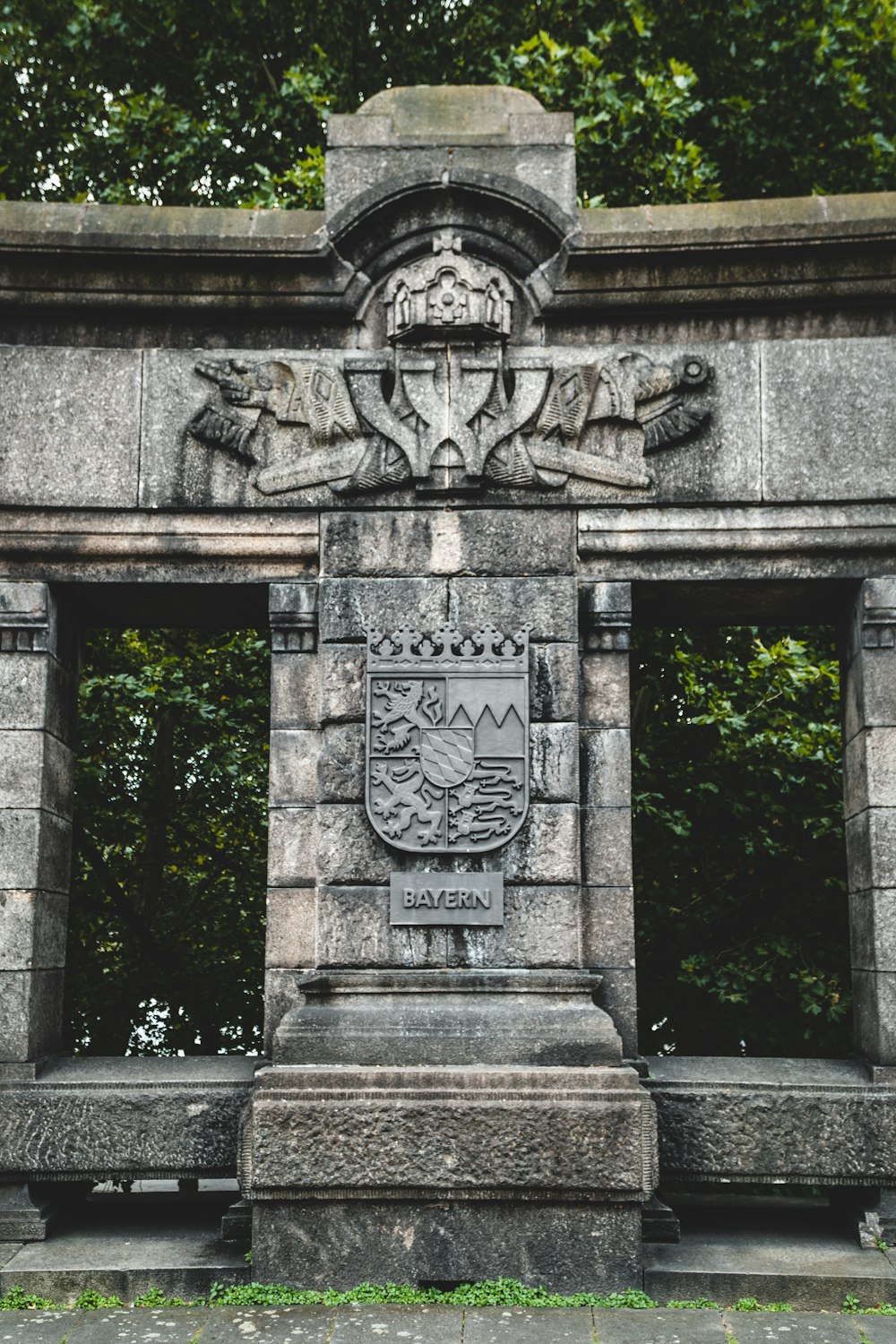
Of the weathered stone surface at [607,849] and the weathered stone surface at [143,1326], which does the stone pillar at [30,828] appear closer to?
the weathered stone surface at [143,1326]

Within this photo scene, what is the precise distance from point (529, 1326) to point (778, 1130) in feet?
4.97

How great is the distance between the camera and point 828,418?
6051mm

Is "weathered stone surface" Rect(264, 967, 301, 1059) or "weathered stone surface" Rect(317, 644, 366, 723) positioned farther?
"weathered stone surface" Rect(317, 644, 366, 723)

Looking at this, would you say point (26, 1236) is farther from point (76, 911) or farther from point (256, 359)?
point (76, 911)

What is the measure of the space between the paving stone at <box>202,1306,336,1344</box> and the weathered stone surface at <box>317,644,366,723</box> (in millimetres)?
2435

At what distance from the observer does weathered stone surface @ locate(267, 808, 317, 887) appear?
5.84 metres

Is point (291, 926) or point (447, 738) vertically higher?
point (447, 738)

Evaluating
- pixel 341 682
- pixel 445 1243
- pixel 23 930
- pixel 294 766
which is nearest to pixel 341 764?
pixel 294 766

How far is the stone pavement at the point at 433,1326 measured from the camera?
4637 mm

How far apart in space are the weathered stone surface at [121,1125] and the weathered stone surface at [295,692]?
1.66 meters

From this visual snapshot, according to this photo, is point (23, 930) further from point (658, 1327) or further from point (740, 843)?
point (740, 843)

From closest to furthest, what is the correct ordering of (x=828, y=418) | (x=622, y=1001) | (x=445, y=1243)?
(x=445, y=1243), (x=622, y=1001), (x=828, y=418)

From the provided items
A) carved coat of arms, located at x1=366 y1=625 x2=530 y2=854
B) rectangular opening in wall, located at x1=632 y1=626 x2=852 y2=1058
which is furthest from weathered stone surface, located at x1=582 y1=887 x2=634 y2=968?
rectangular opening in wall, located at x1=632 y1=626 x2=852 y2=1058

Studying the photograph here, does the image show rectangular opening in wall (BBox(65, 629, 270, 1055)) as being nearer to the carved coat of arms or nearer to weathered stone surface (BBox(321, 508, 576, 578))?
weathered stone surface (BBox(321, 508, 576, 578))
